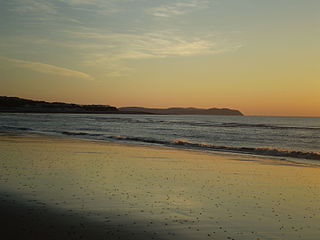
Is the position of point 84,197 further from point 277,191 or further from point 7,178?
point 277,191

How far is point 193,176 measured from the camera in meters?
13.9

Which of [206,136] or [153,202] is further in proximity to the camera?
[206,136]

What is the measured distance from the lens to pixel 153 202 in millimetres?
9430

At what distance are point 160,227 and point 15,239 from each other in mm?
2920

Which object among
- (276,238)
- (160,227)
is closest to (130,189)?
(160,227)

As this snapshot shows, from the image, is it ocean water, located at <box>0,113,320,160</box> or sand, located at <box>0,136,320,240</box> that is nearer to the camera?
sand, located at <box>0,136,320,240</box>

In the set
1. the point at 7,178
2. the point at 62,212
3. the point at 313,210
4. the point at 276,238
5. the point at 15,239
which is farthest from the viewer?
the point at 7,178

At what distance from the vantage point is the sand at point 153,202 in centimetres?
717

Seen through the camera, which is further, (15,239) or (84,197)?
(84,197)

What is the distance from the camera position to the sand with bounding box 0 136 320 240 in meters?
7.17

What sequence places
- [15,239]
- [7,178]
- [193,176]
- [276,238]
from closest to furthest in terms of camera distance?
[15,239] < [276,238] < [7,178] < [193,176]

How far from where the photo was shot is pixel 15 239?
21.2 ft

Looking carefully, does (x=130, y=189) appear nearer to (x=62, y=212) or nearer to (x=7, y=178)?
(x=62, y=212)

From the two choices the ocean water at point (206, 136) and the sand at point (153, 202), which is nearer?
the sand at point (153, 202)
